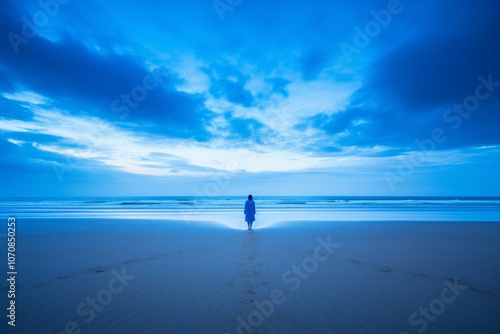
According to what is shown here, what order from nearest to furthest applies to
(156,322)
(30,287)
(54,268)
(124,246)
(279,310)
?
(156,322)
(279,310)
(30,287)
(54,268)
(124,246)

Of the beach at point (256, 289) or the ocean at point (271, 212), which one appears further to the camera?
the ocean at point (271, 212)

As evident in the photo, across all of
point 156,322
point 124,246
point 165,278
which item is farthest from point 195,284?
point 124,246

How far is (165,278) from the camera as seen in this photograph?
655cm

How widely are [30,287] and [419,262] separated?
472 inches

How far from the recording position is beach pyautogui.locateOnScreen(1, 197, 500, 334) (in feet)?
14.4

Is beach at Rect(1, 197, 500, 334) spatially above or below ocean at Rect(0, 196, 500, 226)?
below

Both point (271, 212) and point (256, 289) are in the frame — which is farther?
point (271, 212)

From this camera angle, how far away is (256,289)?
575 centimetres

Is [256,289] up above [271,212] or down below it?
below

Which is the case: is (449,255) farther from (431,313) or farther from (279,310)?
(279,310)

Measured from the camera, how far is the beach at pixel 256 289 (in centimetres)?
440

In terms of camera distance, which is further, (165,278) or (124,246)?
(124,246)

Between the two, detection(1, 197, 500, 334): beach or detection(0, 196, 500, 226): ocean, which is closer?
detection(1, 197, 500, 334): beach

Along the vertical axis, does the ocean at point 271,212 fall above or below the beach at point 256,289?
above
